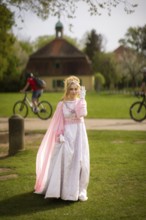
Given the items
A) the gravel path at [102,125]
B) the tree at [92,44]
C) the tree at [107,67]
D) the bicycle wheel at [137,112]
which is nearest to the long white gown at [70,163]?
the gravel path at [102,125]

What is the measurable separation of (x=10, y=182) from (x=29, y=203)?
1.22 meters

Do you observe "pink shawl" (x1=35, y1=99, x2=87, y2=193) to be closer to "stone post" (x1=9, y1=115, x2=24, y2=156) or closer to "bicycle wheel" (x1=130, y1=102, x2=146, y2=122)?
"stone post" (x1=9, y1=115, x2=24, y2=156)

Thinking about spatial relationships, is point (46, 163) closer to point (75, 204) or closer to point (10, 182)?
point (75, 204)

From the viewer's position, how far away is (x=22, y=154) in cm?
932

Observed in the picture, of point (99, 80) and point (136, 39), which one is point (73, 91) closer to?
point (99, 80)

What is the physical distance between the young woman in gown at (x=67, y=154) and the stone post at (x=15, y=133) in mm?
3319

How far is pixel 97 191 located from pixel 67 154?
3.51 ft

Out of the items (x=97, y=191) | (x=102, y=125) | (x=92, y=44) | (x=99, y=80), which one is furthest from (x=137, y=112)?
(x=92, y=44)

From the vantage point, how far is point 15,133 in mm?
9352

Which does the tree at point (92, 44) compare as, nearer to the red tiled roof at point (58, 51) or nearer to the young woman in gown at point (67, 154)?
the red tiled roof at point (58, 51)

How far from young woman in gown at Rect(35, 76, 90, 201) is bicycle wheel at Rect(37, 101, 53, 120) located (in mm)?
9833

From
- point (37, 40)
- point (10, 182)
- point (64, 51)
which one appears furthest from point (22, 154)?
point (37, 40)

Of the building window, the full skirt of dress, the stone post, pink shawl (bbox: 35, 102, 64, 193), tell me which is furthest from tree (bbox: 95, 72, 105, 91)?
the full skirt of dress

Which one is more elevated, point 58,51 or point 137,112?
point 58,51
